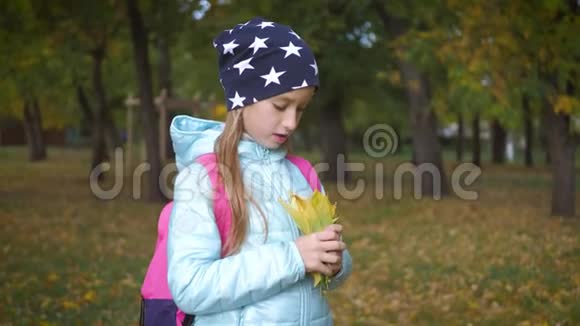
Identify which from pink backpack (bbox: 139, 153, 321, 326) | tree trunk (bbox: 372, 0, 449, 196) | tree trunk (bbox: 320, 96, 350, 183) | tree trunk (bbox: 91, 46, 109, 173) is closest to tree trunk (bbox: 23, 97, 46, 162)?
tree trunk (bbox: 91, 46, 109, 173)

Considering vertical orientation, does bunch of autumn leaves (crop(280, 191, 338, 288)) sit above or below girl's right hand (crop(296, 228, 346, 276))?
above

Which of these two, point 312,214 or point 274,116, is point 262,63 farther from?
point 312,214

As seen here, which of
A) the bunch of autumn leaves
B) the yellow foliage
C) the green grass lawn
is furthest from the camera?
the yellow foliage

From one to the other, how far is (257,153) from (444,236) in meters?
8.86

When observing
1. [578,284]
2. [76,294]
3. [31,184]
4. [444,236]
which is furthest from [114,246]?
[31,184]

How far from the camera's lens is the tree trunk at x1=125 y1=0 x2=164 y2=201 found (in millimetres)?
15398

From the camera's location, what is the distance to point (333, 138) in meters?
24.0

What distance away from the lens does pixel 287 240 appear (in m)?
2.16

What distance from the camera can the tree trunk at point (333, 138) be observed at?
23.7 m

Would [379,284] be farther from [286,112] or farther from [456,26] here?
[456,26]

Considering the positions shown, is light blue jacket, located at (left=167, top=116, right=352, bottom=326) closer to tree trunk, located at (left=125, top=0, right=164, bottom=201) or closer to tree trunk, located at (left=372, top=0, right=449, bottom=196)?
tree trunk, located at (left=125, top=0, right=164, bottom=201)

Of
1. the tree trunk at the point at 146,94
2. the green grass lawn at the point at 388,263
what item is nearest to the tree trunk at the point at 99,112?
the tree trunk at the point at 146,94

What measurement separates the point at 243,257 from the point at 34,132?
124 feet

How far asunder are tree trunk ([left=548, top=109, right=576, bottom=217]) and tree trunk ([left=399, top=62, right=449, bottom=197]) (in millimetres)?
4543
